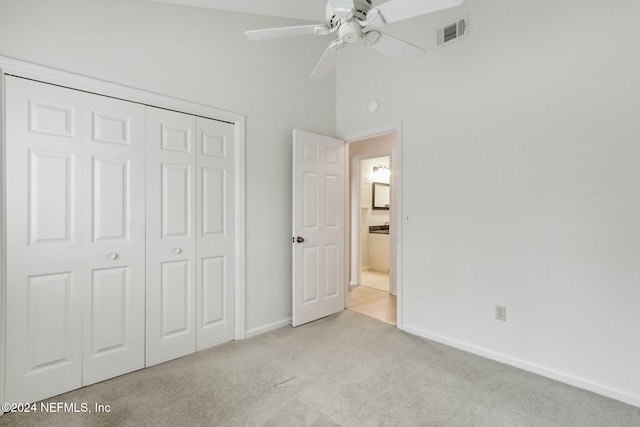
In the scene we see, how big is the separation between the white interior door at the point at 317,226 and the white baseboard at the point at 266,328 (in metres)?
0.13

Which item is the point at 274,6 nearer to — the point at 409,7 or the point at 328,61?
the point at 328,61

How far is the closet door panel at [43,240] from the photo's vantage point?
6.03 feet

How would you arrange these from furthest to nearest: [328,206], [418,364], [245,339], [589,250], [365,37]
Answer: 1. [328,206]
2. [245,339]
3. [418,364]
4. [589,250]
5. [365,37]

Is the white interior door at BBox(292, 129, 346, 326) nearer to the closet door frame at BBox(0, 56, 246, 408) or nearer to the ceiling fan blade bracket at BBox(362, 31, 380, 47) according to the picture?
the closet door frame at BBox(0, 56, 246, 408)

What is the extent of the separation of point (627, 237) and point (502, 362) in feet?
4.18

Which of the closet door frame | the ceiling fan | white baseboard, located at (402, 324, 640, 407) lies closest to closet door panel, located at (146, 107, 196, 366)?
the closet door frame

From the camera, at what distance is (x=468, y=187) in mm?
2648

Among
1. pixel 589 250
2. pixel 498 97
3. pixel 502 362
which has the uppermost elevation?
pixel 498 97

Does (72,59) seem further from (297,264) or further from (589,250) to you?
(589,250)

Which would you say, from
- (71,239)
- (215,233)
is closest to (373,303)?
(215,233)

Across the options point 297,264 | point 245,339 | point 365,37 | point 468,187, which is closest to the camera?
point 365,37

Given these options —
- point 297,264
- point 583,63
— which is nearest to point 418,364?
point 297,264

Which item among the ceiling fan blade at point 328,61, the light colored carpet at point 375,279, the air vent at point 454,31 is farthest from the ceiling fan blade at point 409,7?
the light colored carpet at point 375,279

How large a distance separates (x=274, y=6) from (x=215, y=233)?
2210 millimetres
